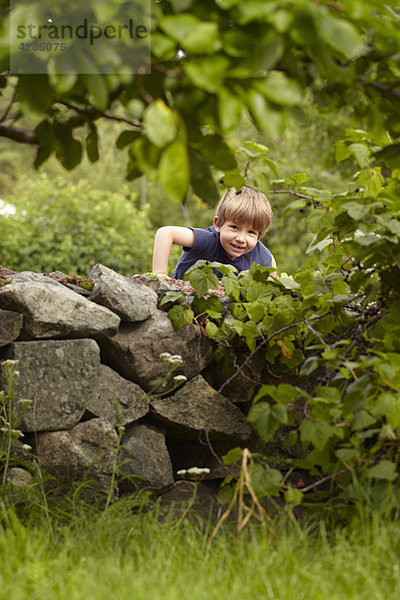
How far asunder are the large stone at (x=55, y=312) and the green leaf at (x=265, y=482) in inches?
31.0

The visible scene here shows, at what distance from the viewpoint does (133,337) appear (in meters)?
2.26

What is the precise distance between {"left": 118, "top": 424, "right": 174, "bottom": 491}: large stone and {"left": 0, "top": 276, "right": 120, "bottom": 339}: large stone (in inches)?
15.8

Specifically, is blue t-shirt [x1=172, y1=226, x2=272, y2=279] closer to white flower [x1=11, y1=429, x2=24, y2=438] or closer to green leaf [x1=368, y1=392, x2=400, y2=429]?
white flower [x1=11, y1=429, x2=24, y2=438]

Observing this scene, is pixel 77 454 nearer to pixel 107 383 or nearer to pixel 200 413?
pixel 107 383

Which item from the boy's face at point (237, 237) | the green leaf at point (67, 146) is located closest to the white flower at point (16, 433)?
the green leaf at point (67, 146)

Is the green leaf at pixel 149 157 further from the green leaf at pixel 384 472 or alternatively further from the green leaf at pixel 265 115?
the green leaf at pixel 384 472

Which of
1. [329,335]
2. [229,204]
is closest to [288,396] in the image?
[329,335]

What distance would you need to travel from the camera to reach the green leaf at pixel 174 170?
3.77 ft

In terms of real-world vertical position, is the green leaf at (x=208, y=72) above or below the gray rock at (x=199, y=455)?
above

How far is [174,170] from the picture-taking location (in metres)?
1.15

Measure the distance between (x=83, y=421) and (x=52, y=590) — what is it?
0.83m

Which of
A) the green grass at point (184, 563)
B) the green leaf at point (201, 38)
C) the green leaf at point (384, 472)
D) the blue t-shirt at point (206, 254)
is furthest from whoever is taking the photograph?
the blue t-shirt at point (206, 254)

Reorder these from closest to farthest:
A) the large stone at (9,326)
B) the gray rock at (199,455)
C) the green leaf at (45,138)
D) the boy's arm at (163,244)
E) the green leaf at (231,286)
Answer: the green leaf at (45,138), the large stone at (9,326), the green leaf at (231,286), the gray rock at (199,455), the boy's arm at (163,244)

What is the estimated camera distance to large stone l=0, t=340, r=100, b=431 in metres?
2.04
